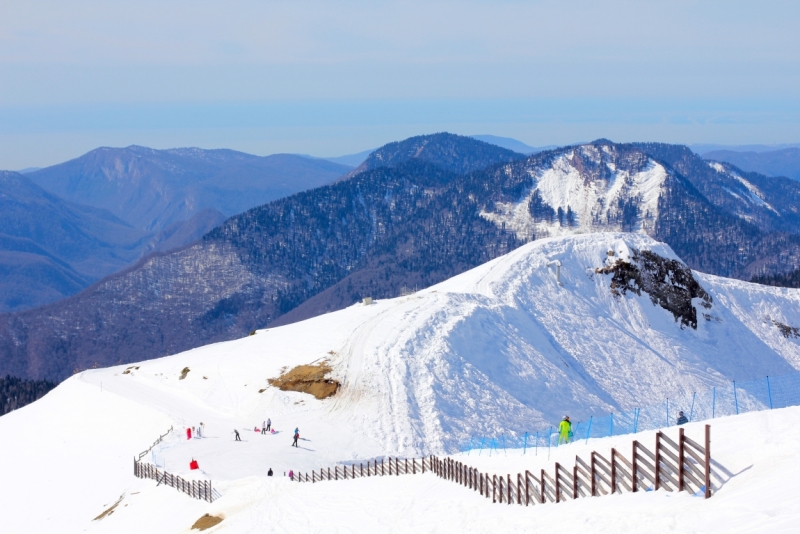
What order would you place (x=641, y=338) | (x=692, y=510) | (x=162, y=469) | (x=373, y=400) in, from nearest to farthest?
(x=692, y=510), (x=162, y=469), (x=373, y=400), (x=641, y=338)

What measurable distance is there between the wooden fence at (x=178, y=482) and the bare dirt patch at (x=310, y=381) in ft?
59.0

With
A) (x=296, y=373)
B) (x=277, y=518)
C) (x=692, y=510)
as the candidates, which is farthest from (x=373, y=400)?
(x=692, y=510)

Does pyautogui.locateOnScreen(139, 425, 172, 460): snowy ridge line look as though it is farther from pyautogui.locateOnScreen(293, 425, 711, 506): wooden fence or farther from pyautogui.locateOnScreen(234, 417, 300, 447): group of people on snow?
pyautogui.locateOnScreen(293, 425, 711, 506): wooden fence

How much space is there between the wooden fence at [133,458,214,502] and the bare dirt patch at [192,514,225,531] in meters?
3.35

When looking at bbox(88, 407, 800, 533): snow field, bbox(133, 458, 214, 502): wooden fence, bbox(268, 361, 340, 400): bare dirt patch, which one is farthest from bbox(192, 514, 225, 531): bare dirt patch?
bbox(268, 361, 340, 400): bare dirt patch

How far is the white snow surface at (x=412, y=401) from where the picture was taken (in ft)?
91.6

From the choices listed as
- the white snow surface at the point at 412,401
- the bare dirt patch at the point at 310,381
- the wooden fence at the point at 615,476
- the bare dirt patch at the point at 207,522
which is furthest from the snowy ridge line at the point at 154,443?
the wooden fence at the point at 615,476

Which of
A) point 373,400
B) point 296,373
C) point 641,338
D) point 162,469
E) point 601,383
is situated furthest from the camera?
point 641,338

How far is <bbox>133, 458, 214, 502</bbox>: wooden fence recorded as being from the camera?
38594 mm

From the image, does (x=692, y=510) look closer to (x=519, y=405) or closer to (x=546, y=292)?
(x=519, y=405)

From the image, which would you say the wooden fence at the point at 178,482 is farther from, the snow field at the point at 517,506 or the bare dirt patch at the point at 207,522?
the bare dirt patch at the point at 207,522

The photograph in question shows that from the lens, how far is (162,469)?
4644 cm

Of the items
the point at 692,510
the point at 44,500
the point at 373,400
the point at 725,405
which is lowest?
the point at 44,500

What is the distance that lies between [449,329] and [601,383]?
14747mm
